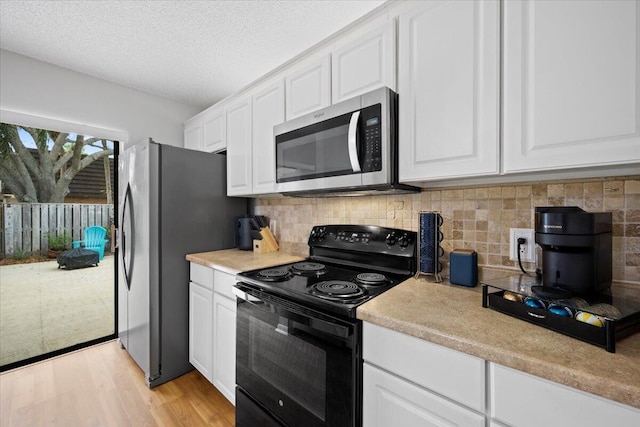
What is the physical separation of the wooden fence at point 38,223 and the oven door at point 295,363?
210 cm

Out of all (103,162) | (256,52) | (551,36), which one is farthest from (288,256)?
(103,162)

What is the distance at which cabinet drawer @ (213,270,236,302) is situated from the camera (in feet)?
5.56

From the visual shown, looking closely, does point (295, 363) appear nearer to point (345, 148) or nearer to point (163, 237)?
point (345, 148)

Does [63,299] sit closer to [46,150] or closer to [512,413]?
[46,150]

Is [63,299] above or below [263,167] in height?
below

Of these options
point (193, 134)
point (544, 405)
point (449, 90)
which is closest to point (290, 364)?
point (544, 405)

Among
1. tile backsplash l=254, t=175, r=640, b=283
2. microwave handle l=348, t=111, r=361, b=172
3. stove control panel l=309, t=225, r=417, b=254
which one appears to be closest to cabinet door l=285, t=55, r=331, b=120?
microwave handle l=348, t=111, r=361, b=172

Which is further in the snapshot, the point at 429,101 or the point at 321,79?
the point at 321,79

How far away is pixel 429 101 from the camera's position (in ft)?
3.87

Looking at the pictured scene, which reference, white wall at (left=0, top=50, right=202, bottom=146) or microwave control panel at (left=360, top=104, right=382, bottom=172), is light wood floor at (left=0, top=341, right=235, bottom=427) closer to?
microwave control panel at (left=360, top=104, right=382, bottom=172)

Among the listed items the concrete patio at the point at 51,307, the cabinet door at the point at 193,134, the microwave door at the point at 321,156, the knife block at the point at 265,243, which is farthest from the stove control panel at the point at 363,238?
the concrete patio at the point at 51,307

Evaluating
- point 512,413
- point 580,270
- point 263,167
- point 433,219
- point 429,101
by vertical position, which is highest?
point 429,101

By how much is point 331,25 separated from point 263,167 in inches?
41.4

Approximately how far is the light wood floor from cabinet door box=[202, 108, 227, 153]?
75.3 inches
